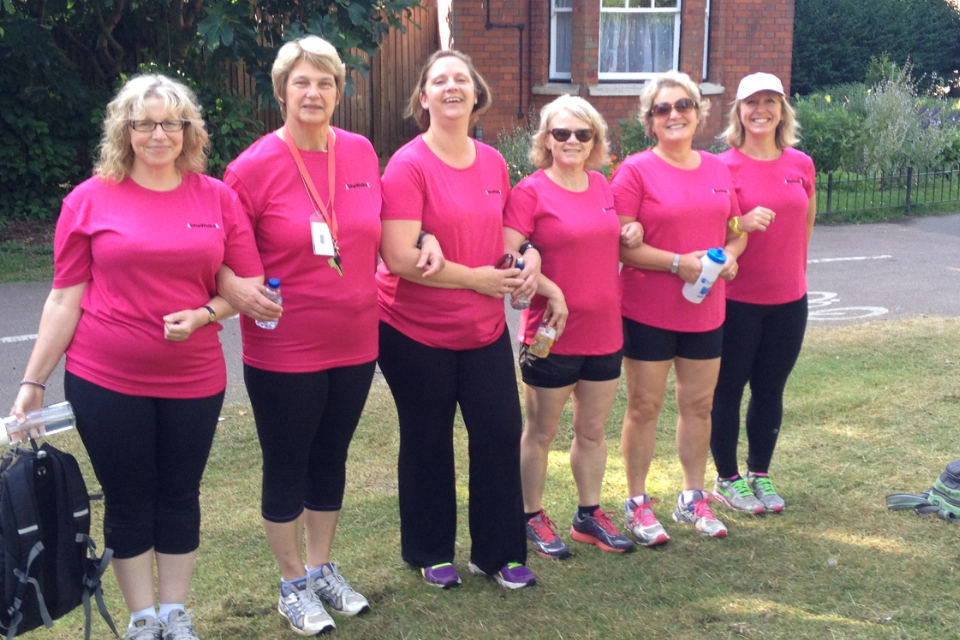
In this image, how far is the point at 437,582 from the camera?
13.0 ft

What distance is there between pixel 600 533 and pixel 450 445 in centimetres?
87

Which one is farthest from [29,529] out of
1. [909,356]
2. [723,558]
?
[909,356]

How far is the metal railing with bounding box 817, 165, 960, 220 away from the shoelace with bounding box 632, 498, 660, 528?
1024cm

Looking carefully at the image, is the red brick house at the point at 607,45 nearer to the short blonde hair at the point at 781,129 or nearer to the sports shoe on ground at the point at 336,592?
the short blonde hair at the point at 781,129

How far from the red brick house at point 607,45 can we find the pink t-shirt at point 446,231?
12.1 metres

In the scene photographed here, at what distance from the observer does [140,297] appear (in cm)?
313

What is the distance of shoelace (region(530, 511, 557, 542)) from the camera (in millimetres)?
4270

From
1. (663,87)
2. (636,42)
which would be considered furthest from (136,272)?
(636,42)

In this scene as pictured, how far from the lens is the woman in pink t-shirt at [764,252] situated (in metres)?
4.44

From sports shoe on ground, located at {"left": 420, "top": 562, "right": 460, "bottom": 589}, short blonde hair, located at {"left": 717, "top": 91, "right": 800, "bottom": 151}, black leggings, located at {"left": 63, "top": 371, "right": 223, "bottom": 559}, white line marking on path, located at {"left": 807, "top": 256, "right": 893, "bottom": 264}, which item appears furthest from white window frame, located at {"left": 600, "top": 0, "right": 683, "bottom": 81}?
black leggings, located at {"left": 63, "top": 371, "right": 223, "bottom": 559}

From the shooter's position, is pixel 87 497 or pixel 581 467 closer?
pixel 87 497

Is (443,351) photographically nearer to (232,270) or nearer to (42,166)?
(232,270)

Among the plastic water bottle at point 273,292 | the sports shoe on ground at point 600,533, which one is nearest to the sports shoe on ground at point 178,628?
the plastic water bottle at point 273,292

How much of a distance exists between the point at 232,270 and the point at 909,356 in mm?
5785
